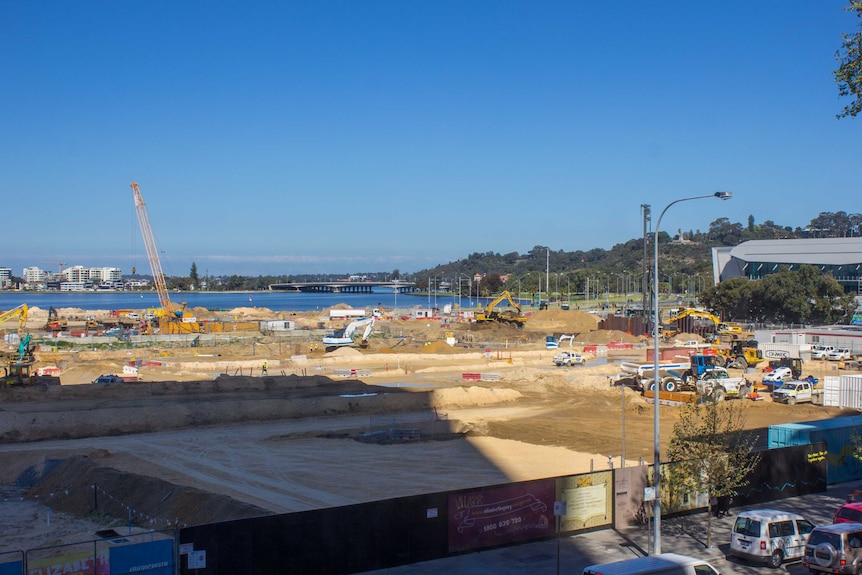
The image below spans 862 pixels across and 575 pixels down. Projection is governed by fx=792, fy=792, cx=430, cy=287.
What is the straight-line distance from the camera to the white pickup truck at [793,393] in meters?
43.4

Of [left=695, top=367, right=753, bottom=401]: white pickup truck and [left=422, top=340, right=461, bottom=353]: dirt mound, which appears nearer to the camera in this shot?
[left=695, top=367, right=753, bottom=401]: white pickup truck

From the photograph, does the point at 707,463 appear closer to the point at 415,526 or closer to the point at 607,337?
the point at 415,526

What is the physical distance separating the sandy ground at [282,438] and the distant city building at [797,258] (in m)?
73.2

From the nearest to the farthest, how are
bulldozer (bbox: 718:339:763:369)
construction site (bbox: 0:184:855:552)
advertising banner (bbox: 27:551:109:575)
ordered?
advertising banner (bbox: 27:551:109:575), construction site (bbox: 0:184:855:552), bulldozer (bbox: 718:339:763:369)

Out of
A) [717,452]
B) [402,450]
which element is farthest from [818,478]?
[402,450]

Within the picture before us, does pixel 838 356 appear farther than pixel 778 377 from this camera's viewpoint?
Yes

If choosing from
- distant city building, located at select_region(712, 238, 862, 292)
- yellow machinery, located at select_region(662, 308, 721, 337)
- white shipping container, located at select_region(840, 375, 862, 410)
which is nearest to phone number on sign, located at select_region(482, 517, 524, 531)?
white shipping container, located at select_region(840, 375, 862, 410)

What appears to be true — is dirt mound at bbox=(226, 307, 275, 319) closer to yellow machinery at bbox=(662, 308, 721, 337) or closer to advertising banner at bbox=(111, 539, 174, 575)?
yellow machinery at bbox=(662, 308, 721, 337)

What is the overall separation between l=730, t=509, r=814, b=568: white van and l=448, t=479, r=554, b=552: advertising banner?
4.20 meters

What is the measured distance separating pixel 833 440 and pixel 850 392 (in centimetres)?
1894

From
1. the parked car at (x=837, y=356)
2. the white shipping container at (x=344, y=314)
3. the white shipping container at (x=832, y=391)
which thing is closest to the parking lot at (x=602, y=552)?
the white shipping container at (x=832, y=391)

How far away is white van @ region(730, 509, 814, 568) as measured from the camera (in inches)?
674

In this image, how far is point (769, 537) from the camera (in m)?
17.1

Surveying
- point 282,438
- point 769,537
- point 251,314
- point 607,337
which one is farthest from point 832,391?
point 251,314
